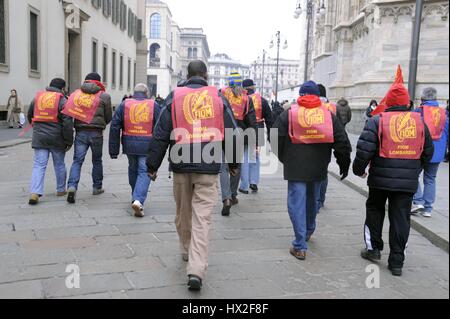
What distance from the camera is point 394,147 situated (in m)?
4.48

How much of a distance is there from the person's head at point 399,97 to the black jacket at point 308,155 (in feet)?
1.75

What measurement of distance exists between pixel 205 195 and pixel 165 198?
3.61 meters

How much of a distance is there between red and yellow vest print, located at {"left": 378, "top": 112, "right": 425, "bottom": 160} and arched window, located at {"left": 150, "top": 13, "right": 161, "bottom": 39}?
3200 inches

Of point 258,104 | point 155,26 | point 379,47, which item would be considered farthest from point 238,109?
point 155,26

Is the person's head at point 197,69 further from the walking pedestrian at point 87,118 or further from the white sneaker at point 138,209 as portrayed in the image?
the walking pedestrian at point 87,118

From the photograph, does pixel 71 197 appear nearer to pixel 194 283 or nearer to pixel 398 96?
pixel 194 283

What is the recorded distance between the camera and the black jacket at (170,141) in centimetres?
404

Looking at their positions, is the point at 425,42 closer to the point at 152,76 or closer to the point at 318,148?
the point at 318,148

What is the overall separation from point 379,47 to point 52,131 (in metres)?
15.3

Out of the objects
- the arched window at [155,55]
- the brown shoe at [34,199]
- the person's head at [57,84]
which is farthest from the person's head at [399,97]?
the arched window at [155,55]

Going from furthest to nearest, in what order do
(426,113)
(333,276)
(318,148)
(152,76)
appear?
1. (152,76)
2. (426,113)
3. (318,148)
4. (333,276)

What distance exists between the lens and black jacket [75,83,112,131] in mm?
7133

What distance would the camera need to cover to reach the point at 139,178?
253 inches
